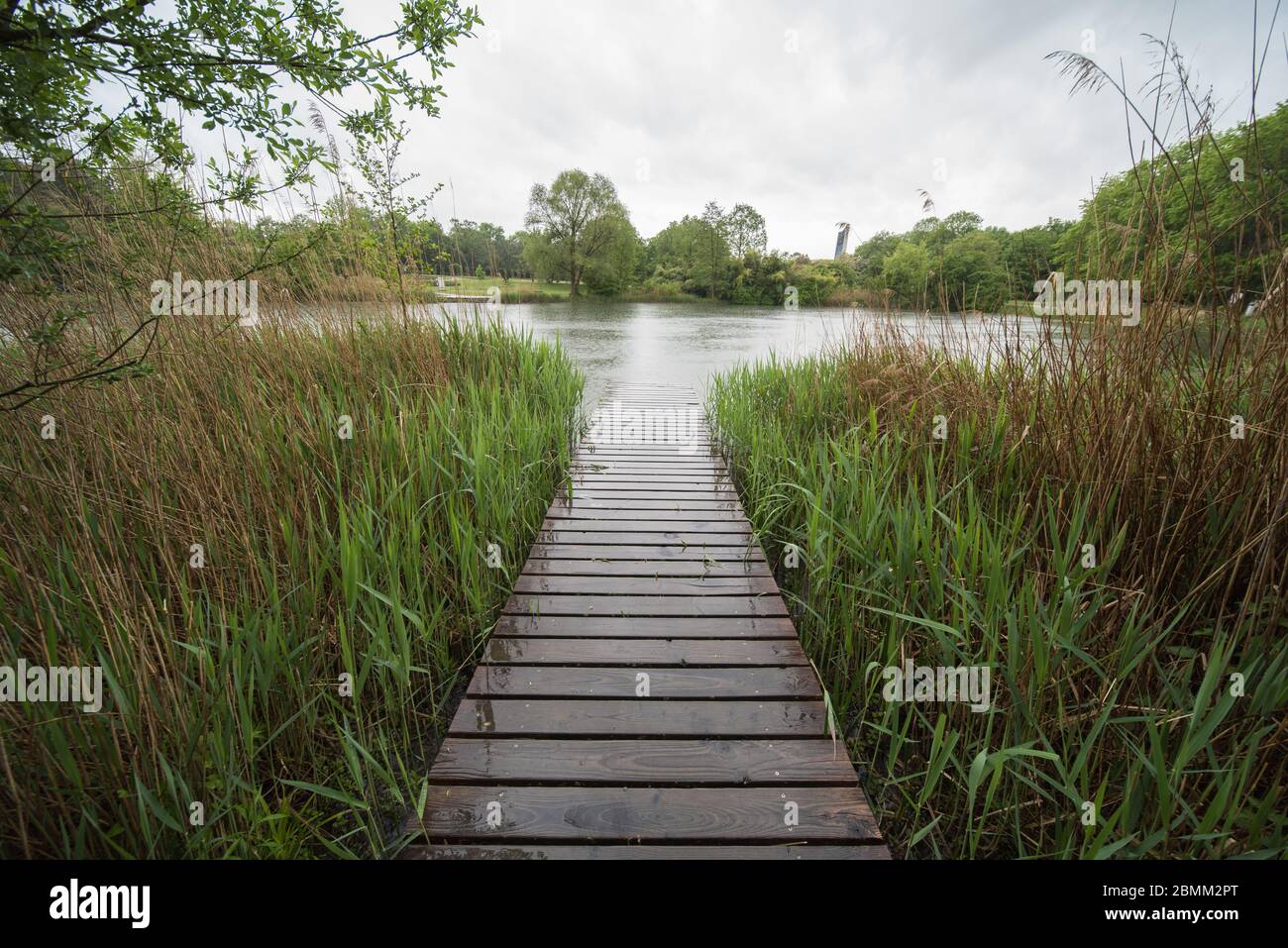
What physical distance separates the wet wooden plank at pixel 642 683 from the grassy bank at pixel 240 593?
268mm

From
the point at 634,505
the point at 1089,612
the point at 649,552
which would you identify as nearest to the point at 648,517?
the point at 634,505

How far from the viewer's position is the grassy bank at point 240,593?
4.22 feet

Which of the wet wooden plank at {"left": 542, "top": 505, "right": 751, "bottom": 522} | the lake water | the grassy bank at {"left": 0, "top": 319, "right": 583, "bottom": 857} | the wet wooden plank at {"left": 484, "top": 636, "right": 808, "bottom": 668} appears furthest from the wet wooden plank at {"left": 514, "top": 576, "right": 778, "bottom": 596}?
the lake water

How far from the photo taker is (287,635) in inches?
71.7

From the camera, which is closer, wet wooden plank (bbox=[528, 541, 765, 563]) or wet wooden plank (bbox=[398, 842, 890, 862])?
wet wooden plank (bbox=[398, 842, 890, 862])

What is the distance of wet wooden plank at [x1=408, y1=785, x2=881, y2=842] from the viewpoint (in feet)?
4.66

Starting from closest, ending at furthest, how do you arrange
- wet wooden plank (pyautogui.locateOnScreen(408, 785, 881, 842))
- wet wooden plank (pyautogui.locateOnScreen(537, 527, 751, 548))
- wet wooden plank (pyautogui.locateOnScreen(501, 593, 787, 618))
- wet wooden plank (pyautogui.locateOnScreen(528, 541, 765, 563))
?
1. wet wooden plank (pyautogui.locateOnScreen(408, 785, 881, 842))
2. wet wooden plank (pyautogui.locateOnScreen(501, 593, 787, 618))
3. wet wooden plank (pyautogui.locateOnScreen(528, 541, 765, 563))
4. wet wooden plank (pyautogui.locateOnScreen(537, 527, 751, 548))

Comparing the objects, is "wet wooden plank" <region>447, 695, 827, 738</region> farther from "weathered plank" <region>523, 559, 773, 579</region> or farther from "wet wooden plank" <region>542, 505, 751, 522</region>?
"wet wooden plank" <region>542, 505, 751, 522</region>

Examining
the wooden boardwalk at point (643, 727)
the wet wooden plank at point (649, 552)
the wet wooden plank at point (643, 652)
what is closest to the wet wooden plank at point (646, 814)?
the wooden boardwalk at point (643, 727)

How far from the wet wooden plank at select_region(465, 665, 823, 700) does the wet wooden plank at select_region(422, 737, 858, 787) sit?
216mm

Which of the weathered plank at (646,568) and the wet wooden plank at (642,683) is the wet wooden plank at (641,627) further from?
the weathered plank at (646,568)

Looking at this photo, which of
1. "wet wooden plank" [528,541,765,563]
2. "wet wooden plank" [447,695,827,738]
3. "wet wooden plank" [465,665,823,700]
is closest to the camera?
"wet wooden plank" [447,695,827,738]

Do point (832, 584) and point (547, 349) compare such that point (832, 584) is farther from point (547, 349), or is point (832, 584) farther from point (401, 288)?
point (547, 349)
